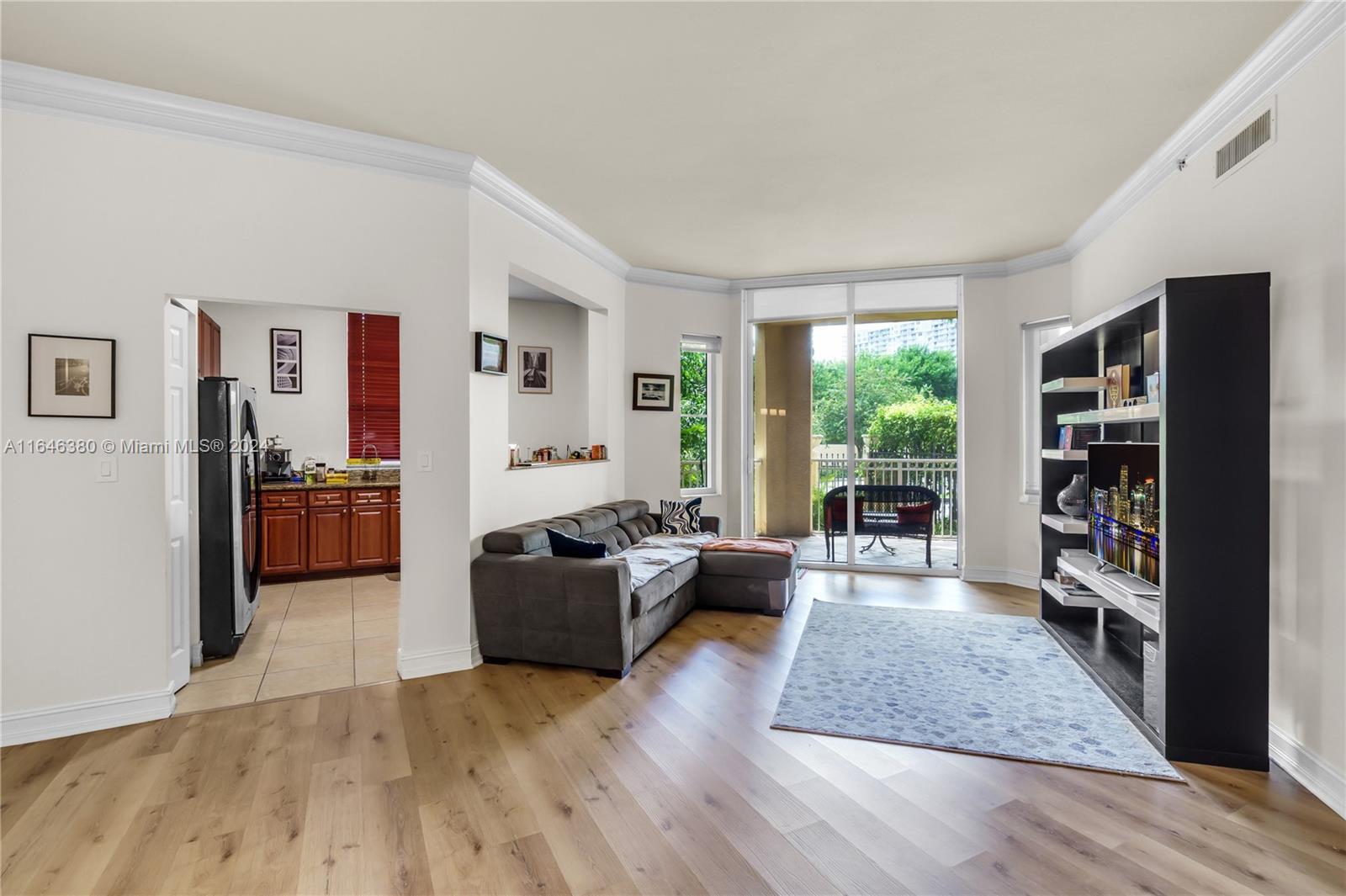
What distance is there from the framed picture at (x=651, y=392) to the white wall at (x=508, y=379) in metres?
0.22

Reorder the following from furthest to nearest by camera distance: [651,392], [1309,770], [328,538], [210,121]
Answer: [651,392]
[328,538]
[210,121]
[1309,770]

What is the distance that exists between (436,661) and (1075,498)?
3.96 m

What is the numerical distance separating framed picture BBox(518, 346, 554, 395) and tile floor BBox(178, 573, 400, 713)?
2.37m

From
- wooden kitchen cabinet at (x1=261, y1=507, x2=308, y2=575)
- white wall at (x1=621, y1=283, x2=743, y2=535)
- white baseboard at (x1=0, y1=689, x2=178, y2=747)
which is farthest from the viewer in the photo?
white wall at (x1=621, y1=283, x2=743, y2=535)

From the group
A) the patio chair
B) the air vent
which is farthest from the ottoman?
the air vent

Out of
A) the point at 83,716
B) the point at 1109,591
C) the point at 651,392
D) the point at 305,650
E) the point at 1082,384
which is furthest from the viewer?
the point at 651,392

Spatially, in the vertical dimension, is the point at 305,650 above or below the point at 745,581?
below

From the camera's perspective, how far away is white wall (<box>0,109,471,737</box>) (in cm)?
283

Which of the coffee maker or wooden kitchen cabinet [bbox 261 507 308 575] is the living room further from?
the coffee maker

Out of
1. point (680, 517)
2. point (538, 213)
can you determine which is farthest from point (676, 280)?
point (680, 517)

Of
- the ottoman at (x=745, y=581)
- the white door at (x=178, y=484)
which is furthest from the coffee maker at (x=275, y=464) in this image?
the ottoman at (x=745, y=581)

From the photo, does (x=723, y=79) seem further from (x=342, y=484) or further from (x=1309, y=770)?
(x=342, y=484)

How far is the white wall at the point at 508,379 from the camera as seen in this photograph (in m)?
3.84

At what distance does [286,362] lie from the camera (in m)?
6.24
